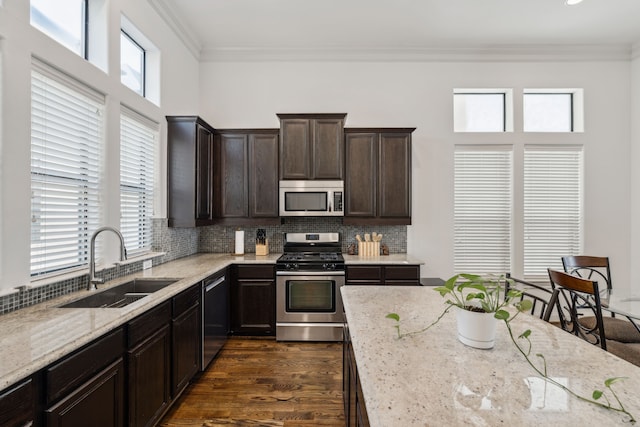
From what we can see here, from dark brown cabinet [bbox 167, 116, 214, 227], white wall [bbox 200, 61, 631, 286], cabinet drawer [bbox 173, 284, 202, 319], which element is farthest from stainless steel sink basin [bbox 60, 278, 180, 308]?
white wall [bbox 200, 61, 631, 286]

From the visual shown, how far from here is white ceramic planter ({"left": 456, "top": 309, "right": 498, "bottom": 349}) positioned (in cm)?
112

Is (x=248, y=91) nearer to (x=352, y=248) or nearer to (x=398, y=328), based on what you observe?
(x=352, y=248)

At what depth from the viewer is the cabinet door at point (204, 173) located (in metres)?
3.38

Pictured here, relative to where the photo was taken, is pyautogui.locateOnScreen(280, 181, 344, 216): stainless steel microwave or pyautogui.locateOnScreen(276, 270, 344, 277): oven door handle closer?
pyautogui.locateOnScreen(276, 270, 344, 277): oven door handle

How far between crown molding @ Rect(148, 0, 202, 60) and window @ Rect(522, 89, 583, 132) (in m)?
4.39

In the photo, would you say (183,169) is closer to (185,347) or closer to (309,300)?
(185,347)

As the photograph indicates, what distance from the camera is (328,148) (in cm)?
368

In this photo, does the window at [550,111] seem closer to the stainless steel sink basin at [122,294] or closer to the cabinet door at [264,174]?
the cabinet door at [264,174]

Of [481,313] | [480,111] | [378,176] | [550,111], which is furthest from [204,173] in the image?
[550,111]

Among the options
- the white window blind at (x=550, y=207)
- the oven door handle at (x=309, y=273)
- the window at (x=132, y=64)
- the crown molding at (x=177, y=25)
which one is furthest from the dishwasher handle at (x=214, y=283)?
the white window blind at (x=550, y=207)

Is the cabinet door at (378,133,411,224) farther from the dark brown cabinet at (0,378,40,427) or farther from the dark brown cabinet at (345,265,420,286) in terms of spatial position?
the dark brown cabinet at (0,378,40,427)

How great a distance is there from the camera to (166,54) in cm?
330

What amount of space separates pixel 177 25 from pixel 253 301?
3252 mm

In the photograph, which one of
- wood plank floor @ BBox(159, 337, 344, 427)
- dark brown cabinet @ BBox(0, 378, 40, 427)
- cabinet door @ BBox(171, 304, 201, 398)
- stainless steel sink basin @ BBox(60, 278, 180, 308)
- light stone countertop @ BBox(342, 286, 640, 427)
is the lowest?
wood plank floor @ BBox(159, 337, 344, 427)
